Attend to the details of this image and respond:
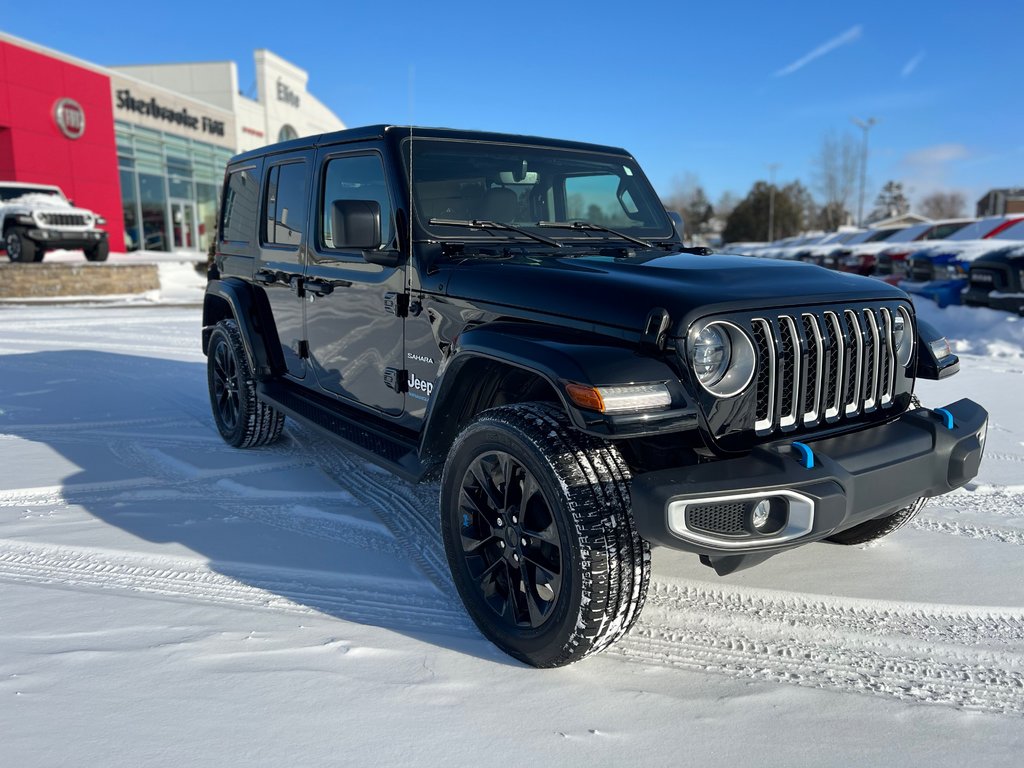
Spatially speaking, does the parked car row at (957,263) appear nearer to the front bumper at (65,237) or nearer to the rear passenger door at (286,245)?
the rear passenger door at (286,245)

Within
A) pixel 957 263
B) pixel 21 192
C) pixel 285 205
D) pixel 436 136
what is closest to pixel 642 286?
pixel 436 136

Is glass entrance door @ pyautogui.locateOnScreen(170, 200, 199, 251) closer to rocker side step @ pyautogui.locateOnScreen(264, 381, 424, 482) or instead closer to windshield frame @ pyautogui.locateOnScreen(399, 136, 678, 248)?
rocker side step @ pyautogui.locateOnScreen(264, 381, 424, 482)

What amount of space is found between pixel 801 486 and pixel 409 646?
1403 millimetres

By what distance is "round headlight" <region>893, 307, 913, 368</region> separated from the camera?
2.89 metres

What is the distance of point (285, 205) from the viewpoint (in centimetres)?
452

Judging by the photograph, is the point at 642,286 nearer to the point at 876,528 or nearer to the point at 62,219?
the point at 876,528

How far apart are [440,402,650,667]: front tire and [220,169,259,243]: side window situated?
9.82ft

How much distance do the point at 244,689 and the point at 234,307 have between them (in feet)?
10.0

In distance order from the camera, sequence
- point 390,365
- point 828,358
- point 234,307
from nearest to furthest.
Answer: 1. point 828,358
2. point 390,365
3. point 234,307

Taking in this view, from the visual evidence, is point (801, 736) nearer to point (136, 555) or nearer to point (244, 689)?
point (244, 689)

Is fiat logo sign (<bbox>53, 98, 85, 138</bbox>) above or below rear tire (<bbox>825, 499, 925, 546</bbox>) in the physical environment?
above

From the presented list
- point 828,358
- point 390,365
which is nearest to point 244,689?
point 390,365

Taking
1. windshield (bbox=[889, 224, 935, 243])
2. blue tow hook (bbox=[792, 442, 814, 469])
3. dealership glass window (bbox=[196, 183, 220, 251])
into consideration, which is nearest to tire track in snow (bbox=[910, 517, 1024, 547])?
blue tow hook (bbox=[792, 442, 814, 469])

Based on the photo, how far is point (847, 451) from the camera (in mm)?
2473
